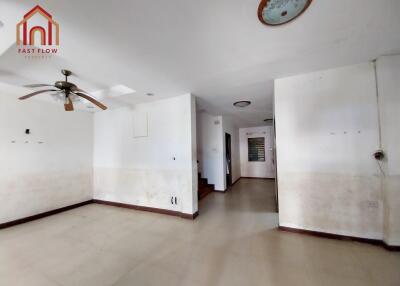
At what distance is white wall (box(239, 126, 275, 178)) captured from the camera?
7.52 metres

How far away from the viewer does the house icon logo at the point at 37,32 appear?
135 cm

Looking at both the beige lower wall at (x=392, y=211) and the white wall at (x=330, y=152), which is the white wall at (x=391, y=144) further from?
the white wall at (x=330, y=152)

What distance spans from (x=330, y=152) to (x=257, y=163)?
5504 mm

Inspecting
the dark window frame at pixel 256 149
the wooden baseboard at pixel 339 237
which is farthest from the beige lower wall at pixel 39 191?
the dark window frame at pixel 256 149

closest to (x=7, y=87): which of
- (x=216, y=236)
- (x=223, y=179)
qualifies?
(x=216, y=236)

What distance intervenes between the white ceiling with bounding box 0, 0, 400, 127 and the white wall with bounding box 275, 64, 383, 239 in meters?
0.35

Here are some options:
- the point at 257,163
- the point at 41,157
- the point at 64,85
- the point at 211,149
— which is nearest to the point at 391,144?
the point at 211,149

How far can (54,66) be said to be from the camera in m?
2.18

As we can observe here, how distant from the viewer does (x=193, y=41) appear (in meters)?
1.72

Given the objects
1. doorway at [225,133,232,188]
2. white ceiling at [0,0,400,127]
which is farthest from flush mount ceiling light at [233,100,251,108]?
doorway at [225,133,232,188]

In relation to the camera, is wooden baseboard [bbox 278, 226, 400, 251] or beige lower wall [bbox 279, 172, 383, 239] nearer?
wooden baseboard [bbox 278, 226, 400, 251]

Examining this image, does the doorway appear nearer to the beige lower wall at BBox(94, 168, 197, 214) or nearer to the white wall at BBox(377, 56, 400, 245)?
the beige lower wall at BBox(94, 168, 197, 214)

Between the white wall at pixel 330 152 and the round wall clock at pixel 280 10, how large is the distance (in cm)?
143

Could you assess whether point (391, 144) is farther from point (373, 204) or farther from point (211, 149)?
point (211, 149)
